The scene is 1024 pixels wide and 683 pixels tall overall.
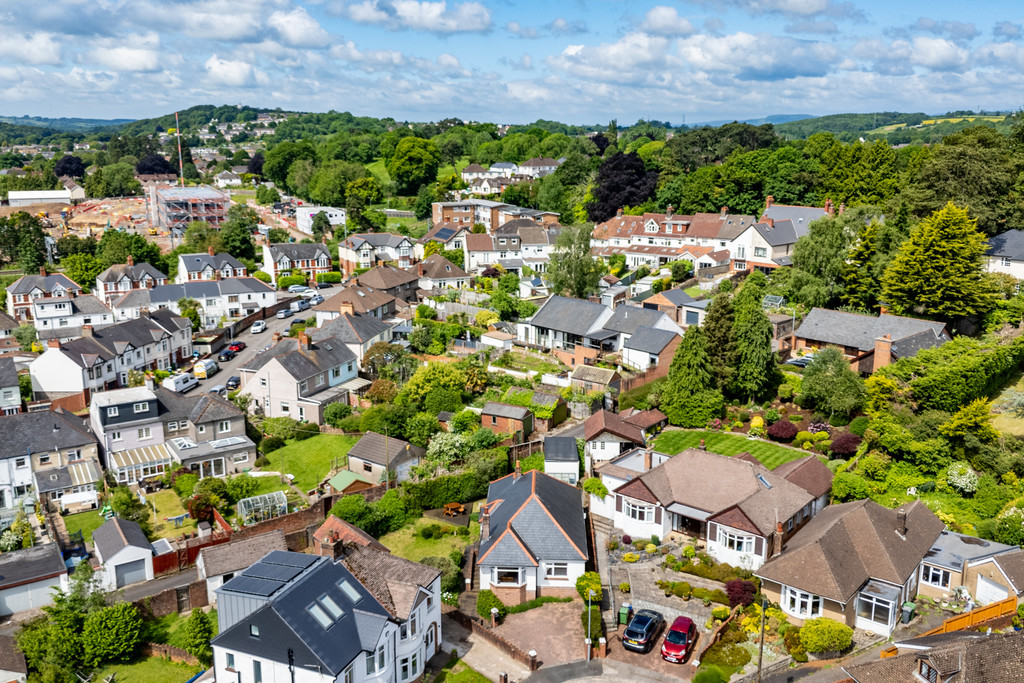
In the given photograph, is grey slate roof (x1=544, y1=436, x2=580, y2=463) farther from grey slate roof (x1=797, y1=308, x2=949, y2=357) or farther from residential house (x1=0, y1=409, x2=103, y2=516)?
residential house (x1=0, y1=409, x2=103, y2=516)

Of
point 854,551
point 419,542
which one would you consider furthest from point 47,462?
point 854,551

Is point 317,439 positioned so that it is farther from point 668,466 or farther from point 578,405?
point 668,466

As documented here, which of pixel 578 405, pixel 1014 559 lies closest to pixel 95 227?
pixel 578 405

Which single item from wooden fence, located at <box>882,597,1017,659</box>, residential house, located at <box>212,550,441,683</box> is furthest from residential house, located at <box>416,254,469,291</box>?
wooden fence, located at <box>882,597,1017,659</box>

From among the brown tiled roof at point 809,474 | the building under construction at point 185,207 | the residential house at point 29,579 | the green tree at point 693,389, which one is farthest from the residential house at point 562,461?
the building under construction at point 185,207

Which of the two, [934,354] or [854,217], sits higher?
[854,217]

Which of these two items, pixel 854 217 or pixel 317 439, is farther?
pixel 854 217
